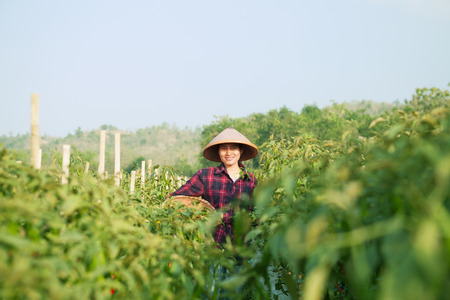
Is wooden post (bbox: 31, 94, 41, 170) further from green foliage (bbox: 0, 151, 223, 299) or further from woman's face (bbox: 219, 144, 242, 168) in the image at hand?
woman's face (bbox: 219, 144, 242, 168)

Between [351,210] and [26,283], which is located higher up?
[351,210]

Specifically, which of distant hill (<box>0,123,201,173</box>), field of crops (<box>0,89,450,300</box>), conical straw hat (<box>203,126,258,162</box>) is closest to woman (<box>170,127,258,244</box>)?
conical straw hat (<box>203,126,258,162</box>)

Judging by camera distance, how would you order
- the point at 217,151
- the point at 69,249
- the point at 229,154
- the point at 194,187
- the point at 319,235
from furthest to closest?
the point at 217,151 → the point at 229,154 → the point at 194,187 → the point at 69,249 → the point at 319,235

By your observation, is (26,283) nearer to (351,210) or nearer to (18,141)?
(351,210)

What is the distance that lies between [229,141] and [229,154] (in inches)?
5.7

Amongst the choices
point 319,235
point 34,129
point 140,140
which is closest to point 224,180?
point 34,129

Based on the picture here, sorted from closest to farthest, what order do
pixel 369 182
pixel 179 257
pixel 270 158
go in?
pixel 369 182 < pixel 179 257 < pixel 270 158

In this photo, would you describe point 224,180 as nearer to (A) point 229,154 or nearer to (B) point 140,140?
(A) point 229,154

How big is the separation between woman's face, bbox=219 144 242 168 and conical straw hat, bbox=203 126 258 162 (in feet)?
0.23

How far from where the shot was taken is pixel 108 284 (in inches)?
36.7

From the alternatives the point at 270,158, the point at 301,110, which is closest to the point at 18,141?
the point at 301,110

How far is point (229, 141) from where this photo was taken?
11.0 ft

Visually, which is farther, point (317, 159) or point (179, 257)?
point (317, 159)

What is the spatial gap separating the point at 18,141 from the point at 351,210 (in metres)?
117
